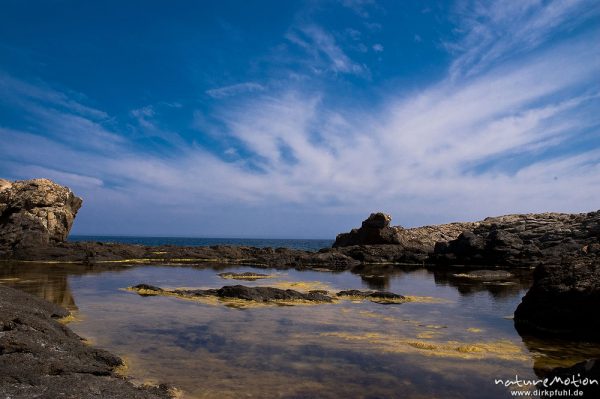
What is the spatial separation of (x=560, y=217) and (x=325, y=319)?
55.1 m

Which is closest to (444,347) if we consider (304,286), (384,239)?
(304,286)

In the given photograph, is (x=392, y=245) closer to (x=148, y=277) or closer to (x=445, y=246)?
(x=445, y=246)

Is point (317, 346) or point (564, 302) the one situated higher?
point (564, 302)

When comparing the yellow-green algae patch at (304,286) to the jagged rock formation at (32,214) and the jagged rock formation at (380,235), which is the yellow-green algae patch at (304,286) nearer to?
the jagged rock formation at (32,214)

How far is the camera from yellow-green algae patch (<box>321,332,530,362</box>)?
11.1 metres

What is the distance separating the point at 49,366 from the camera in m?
7.21

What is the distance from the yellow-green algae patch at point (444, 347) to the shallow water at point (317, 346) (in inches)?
1.2

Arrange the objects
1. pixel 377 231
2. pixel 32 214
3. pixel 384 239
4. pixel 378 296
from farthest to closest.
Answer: pixel 377 231
pixel 384 239
pixel 32 214
pixel 378 296

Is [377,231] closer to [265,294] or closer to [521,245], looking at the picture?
[521,245]

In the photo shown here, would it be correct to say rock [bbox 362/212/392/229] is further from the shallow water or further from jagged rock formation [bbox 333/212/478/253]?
the shallow water

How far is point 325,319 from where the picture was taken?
15.7 meters

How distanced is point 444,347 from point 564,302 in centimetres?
527

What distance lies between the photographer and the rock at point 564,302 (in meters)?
13.4

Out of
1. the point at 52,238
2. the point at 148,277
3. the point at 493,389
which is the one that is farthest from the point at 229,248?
the point at 493,389
